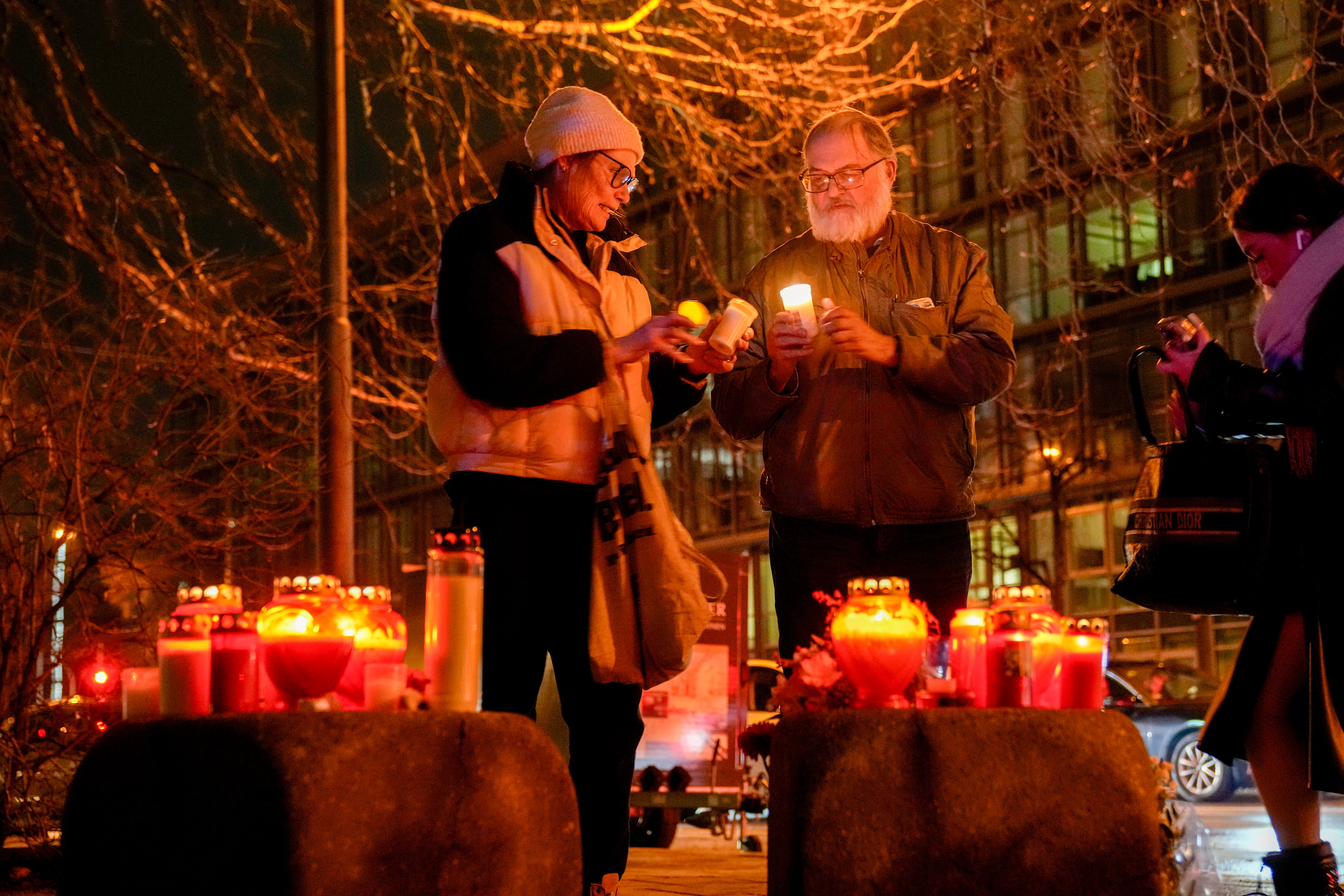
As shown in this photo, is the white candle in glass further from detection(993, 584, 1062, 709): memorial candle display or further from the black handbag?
the black handbag

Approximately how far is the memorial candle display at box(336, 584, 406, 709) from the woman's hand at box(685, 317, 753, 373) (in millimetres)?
1020

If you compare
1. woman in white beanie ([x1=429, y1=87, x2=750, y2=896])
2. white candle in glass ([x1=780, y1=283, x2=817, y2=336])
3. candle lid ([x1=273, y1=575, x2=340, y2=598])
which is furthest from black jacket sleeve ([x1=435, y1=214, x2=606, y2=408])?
candle lid ([x1=273, y1=575, x2=340, y2=598])

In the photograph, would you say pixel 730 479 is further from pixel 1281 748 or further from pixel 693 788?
pixel 1281 748

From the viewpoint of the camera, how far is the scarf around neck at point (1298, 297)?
13.1 feet

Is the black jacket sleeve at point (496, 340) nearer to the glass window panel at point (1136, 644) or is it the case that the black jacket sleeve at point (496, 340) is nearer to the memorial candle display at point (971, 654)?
the memorial candle display at point (971, 654)

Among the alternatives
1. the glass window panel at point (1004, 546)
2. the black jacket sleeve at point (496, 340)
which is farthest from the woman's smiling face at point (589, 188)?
the glass window panel at point (1004, 546)

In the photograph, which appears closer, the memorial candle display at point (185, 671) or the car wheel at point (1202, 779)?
the memorial candle display at point (185, 671)

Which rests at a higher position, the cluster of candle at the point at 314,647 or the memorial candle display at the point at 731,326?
the memorial candle display at the point at 731,326

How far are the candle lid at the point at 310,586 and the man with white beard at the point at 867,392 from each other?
4.29ft

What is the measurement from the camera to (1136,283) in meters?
31.1

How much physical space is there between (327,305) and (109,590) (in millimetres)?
2013

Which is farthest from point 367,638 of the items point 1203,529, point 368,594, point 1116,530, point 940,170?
point 940,170

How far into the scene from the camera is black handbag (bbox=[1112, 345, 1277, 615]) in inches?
160

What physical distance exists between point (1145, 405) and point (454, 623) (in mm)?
2247
